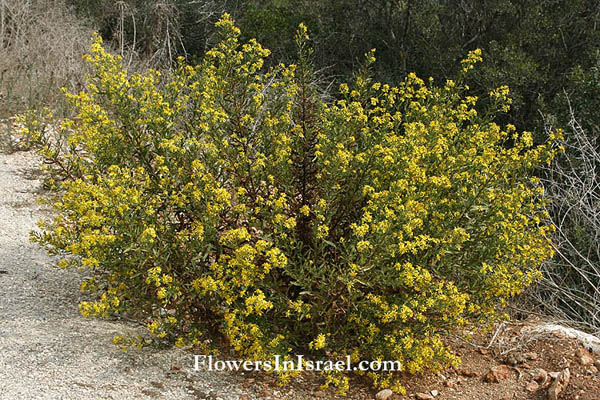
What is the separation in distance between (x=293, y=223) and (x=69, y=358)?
1.34 metres

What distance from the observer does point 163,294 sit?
278 centimetres

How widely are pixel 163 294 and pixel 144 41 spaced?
26.3 ft

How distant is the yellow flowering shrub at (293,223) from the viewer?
2.94 meters

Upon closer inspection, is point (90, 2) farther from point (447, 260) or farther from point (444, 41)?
point (447, 260)

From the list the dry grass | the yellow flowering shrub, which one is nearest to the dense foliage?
the dry grass

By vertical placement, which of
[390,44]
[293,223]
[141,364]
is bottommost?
[141,364]

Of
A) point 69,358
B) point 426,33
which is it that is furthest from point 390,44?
point 69,358

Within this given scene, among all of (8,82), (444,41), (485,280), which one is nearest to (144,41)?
(8,82)

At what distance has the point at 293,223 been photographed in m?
2.88

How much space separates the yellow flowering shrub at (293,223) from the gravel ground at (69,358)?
14cm

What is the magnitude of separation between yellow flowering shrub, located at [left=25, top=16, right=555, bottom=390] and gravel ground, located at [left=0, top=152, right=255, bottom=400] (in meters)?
0.14

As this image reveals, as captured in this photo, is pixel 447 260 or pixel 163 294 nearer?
pixel 163 294

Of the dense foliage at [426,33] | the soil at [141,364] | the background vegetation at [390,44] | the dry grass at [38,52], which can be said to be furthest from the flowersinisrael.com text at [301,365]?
the dry grass at [38,52]

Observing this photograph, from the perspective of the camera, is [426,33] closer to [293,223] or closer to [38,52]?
[38,52]
